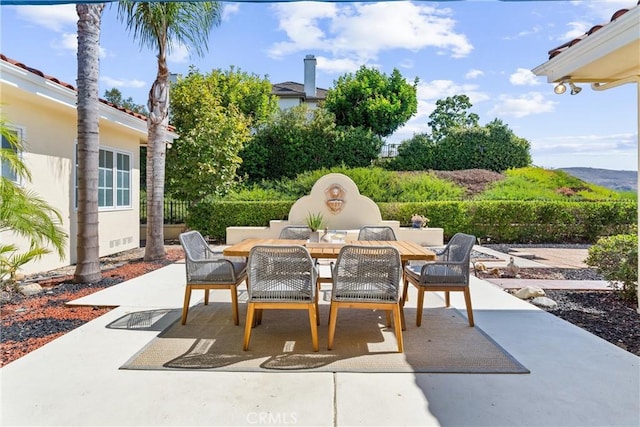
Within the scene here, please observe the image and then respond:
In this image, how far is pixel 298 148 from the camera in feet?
61.9

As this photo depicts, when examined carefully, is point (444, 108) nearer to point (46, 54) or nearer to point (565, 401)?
point (46, 54)

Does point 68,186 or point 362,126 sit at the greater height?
point 362,126

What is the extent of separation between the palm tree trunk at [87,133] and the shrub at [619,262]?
7631 millimetres

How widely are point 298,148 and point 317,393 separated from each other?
1643 cm

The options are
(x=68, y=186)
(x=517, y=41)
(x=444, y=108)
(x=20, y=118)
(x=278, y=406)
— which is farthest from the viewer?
(x=444, y=108)

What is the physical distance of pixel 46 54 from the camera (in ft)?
27.6

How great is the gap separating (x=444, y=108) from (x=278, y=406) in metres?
32.1

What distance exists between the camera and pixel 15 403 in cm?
287

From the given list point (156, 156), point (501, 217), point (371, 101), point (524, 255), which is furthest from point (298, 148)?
point (524, 255)

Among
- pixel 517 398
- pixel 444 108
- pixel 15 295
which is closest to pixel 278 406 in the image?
pixel 517 398

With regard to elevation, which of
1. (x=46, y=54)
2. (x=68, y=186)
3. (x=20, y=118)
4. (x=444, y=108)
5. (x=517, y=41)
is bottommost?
(x=68, y=186)

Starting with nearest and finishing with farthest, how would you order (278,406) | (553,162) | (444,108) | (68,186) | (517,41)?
(278,406) → (68,186) → (517,41) → (553,162) → (444,108)

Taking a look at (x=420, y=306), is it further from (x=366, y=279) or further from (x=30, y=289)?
(x=30, y=289)

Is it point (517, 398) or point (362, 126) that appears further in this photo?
point (362, 126)
